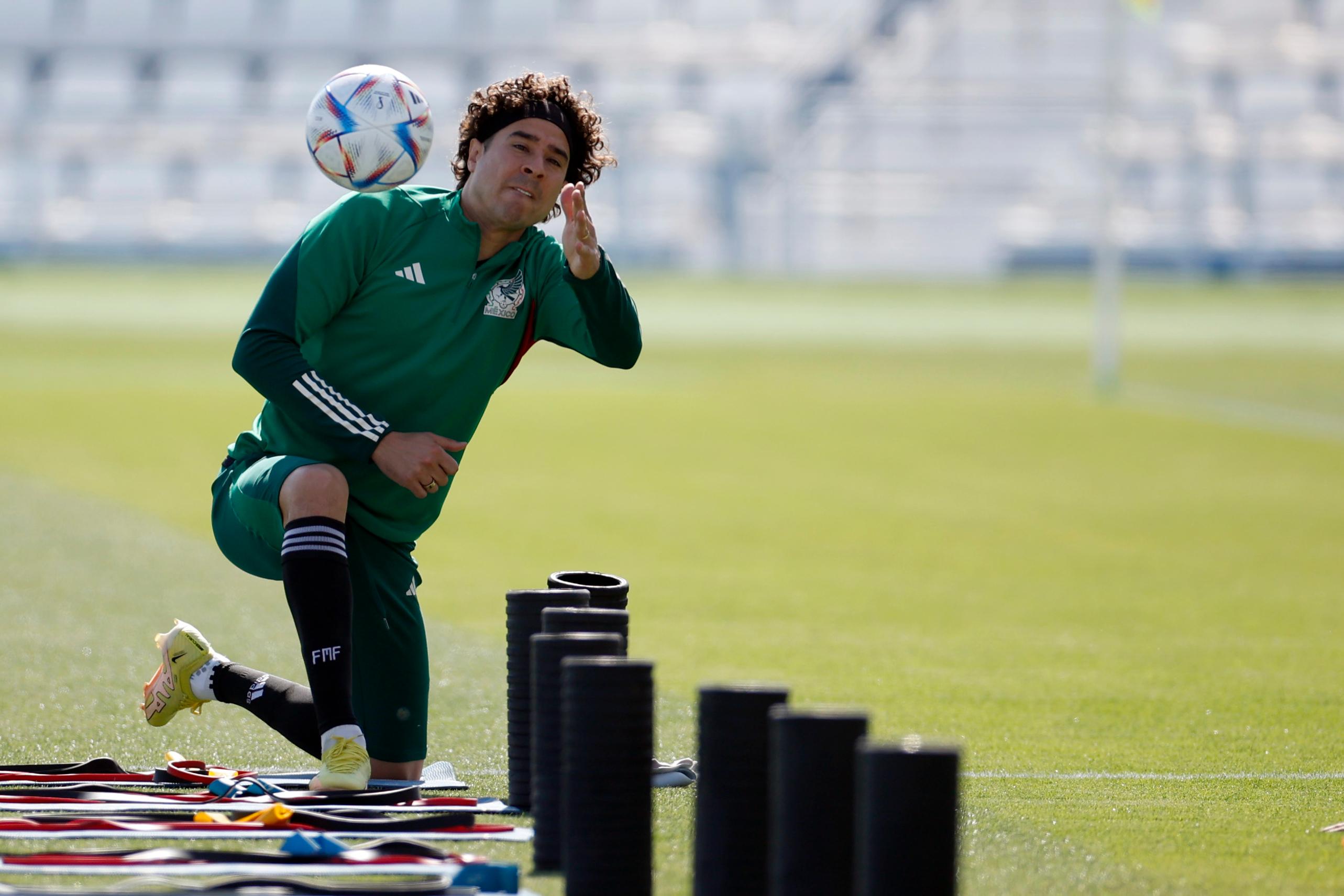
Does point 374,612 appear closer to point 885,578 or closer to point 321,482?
point 321,482

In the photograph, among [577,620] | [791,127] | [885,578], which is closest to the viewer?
[577,620]

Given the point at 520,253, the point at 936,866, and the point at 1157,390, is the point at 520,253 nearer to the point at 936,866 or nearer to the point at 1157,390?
the point at 936,866

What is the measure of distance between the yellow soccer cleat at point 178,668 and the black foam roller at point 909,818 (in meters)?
2.44

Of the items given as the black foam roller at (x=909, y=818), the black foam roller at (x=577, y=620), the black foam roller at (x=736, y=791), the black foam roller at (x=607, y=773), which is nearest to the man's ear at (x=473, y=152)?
the black foam roller at (x=577, y=620)

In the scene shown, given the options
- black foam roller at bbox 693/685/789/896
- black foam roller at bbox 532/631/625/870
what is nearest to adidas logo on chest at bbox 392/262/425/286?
black foam roller at bbox 532/631/625/870

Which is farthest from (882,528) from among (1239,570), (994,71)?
(994,71)

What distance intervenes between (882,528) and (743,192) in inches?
1576

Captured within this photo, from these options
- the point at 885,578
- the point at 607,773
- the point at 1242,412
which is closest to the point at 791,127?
the point at 1242,412

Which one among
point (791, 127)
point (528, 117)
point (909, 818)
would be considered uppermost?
point (791, 127)

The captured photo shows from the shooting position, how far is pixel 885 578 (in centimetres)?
884

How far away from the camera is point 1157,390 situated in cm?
2280

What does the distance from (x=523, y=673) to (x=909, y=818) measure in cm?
144

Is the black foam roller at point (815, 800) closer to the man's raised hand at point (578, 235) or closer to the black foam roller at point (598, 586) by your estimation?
the black foam roller at point (598, 586)

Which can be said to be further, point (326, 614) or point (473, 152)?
point (473, 152)
